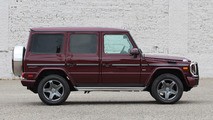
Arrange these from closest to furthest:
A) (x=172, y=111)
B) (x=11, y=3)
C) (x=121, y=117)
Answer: (x=121, y=117) → (x=172, y=111) → (x=11, y=3)

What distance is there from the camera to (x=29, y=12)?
2978 cm

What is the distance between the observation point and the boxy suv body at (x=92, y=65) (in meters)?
14.7

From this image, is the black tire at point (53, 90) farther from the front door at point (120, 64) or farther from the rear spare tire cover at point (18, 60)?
the front door at point (120, 64)

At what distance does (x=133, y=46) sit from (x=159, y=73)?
92 cm

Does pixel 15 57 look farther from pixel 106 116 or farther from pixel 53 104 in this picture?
pixel 106 116

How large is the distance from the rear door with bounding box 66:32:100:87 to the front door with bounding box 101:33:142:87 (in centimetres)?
20

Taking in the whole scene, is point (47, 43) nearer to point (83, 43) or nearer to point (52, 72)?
point (52, 72)

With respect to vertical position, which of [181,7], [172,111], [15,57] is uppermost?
[181,7]

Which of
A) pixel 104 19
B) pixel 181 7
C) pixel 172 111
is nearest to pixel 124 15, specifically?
pixel 104 19

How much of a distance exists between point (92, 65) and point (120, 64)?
67 cm

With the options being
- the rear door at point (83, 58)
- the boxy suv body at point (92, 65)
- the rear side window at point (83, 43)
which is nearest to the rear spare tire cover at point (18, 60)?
the boxy suv body at point (92, 65)

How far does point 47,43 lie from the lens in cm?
1493

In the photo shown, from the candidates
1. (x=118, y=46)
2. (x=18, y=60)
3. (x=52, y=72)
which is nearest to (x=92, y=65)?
(x=118, y=46)

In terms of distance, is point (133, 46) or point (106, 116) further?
point (133, 46)
